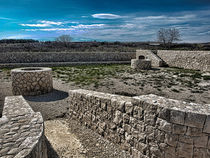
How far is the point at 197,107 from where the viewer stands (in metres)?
3.28

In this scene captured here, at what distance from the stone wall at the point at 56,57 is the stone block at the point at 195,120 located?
21665 mm

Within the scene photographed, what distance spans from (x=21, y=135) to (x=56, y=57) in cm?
2130

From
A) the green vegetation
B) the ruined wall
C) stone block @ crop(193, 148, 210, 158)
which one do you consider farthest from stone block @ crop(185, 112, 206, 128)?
the ruined wall

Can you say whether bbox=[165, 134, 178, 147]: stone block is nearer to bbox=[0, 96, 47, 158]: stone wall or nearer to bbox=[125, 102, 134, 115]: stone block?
bbox=[125, 102, 134, 115]: stone block

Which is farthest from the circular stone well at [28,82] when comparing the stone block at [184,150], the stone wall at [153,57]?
the stone wall at [153,57]

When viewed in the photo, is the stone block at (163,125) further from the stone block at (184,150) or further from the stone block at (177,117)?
the stone block at (184,150)

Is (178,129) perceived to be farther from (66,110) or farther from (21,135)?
(66,110)

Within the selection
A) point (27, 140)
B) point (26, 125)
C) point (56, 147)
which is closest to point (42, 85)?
point (56, 147)

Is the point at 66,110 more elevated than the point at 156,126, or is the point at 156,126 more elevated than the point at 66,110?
the point at 156,126

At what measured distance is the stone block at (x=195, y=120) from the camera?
9.81 ft

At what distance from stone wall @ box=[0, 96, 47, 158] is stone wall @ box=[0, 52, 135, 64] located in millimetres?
19789

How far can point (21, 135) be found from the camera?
9.00 ft

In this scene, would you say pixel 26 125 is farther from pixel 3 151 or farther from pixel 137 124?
pixel 137 124

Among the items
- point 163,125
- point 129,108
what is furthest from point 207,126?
point 129,108
